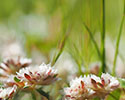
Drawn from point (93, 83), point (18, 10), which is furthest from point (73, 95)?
point (18, 10)

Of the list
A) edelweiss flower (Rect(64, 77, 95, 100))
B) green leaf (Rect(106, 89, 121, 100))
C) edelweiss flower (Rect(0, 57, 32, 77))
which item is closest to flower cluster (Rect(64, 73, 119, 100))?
edelweiss flower (Rect(64, 77, 95, 100))

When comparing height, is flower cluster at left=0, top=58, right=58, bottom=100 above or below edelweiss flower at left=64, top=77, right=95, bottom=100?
above

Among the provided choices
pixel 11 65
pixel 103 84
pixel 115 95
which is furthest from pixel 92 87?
pixel 11 65

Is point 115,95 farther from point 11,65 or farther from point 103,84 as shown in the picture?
point 11,65

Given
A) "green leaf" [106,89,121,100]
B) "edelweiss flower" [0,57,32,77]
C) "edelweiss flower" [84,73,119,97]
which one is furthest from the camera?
"edelweiss flower" [0,57,32,77]

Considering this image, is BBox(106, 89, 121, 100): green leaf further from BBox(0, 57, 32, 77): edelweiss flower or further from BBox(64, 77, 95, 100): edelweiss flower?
BBox(0, 57, 32, 77): edelweiss flower

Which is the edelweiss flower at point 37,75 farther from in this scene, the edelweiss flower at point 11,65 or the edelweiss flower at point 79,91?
the edelweiss flower at point 11,65

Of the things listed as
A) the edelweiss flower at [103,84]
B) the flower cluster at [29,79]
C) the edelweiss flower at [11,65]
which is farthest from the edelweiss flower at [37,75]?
the edelweiss flower at [11,65]
